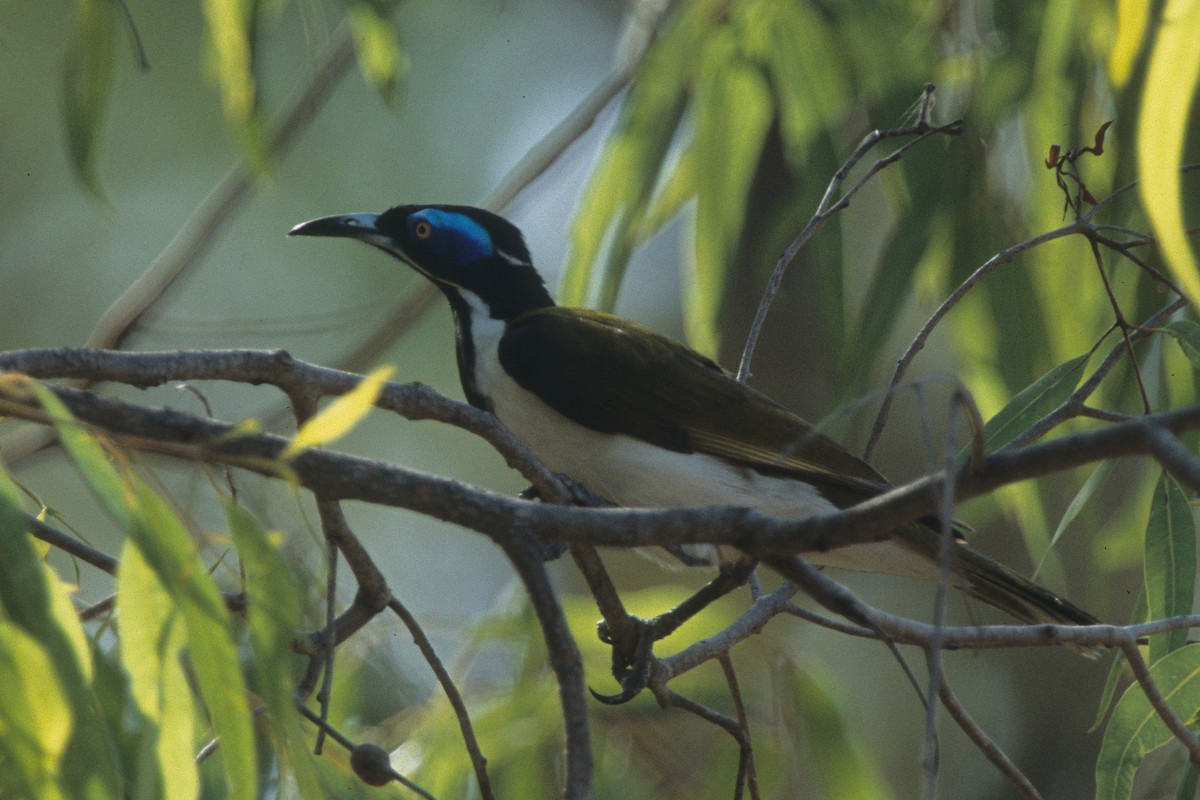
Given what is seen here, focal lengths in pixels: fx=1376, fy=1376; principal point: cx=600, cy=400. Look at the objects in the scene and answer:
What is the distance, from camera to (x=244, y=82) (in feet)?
8.66

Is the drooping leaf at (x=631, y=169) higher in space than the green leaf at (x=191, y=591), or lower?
higher

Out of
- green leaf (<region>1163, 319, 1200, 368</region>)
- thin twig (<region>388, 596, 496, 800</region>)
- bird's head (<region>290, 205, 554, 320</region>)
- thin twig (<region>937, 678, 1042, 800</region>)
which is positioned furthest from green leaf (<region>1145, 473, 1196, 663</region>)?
bird's head (<region>290, 205, 554, 320</region>)

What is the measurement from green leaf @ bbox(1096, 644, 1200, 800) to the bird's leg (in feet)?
2.31

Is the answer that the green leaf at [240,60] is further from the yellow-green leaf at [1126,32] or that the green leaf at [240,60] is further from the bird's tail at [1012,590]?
the bird's tail at [1012,590]

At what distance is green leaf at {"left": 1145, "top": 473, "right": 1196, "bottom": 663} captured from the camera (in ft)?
8.20

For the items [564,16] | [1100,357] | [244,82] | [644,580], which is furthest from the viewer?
[564,16]

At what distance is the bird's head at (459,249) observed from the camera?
403cm

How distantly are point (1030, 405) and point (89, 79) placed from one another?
6.28 feet

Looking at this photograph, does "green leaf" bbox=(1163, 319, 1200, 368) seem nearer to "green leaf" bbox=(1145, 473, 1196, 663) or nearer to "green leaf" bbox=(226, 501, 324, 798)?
"green leaf" bbox=(1145, 473, 1196, 663)

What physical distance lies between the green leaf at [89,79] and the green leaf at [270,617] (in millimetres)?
1292

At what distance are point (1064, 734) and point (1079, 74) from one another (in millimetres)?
5061

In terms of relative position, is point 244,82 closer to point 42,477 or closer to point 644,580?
point 644,580

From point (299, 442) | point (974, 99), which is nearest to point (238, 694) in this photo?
point (299, 442)

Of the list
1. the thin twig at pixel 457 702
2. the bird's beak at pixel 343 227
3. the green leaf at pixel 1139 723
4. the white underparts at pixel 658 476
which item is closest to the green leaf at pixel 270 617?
the thin twig at pixel 457 702
